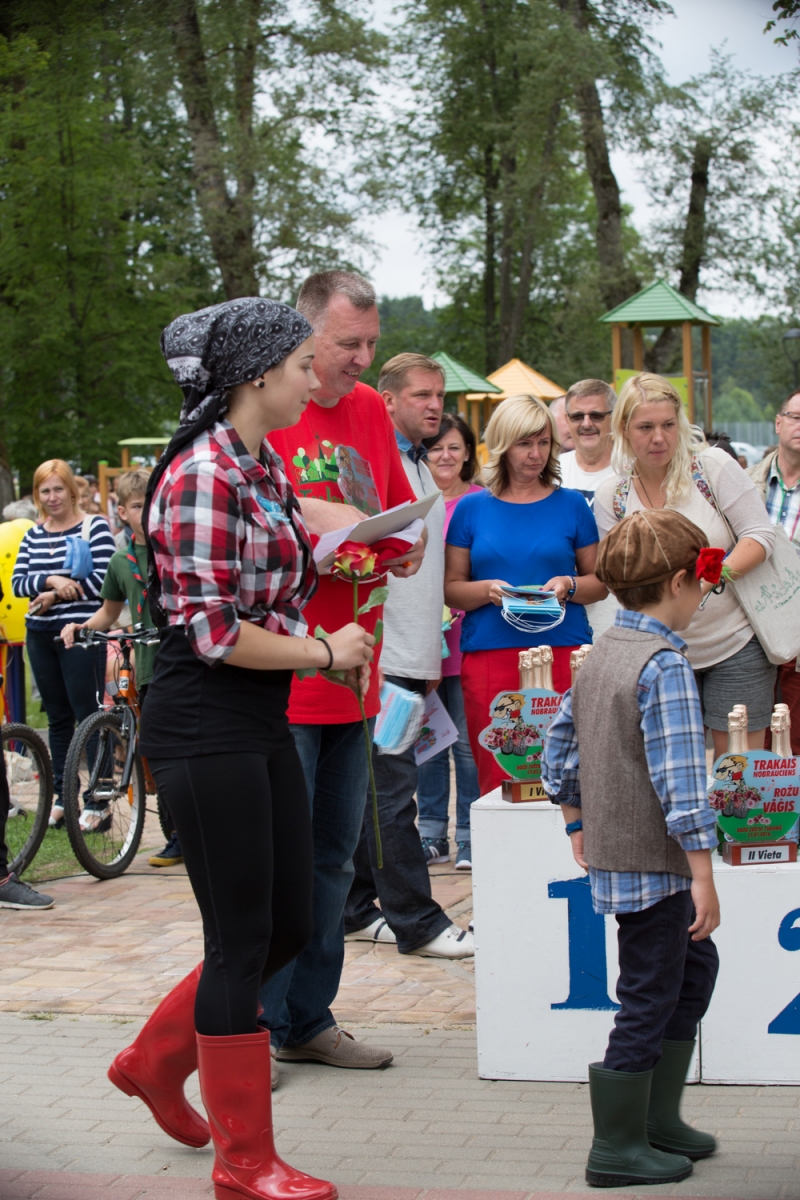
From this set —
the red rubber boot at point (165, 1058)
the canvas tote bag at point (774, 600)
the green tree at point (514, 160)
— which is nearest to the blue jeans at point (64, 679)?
the canvas tote bag at point (774, 600)

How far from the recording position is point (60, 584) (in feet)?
24.4

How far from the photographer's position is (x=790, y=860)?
358 cm

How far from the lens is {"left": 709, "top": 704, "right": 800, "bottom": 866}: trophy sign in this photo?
11.5 ft

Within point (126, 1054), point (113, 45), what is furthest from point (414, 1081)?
point (113, 45)

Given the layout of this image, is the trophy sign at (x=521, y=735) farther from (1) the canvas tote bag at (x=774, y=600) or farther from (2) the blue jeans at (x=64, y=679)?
(2) the blue jeans at (x=64, y=679)

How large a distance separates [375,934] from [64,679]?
3.11m

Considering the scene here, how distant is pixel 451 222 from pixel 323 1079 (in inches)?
1338

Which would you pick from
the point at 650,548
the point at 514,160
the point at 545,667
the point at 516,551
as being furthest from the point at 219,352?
the point at 514,160

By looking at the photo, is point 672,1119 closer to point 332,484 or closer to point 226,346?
point 332,484

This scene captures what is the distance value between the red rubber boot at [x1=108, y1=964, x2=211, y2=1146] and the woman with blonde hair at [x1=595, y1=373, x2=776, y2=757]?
2.15 metres

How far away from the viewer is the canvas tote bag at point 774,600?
14.8 feet

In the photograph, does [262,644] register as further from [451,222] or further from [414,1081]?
[451,222]

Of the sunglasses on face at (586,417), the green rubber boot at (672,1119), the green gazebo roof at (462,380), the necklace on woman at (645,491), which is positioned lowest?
the green rubber boot at (672,1119)

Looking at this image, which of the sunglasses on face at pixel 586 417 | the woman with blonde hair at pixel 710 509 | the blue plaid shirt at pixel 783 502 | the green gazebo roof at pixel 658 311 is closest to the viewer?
the woman with blonde hair at pixel 710 509
